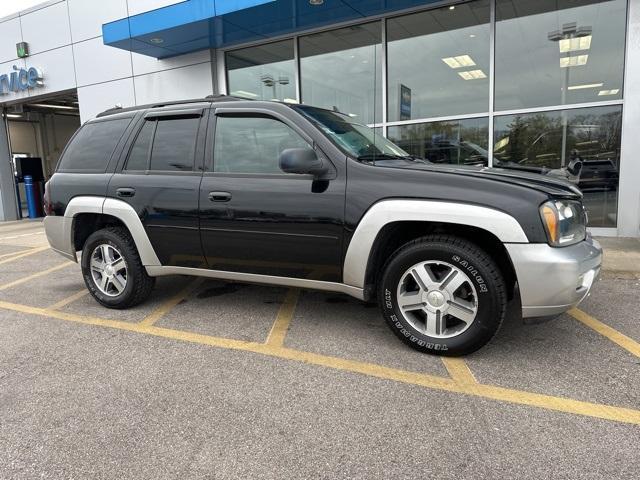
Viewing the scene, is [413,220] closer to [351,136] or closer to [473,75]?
[351,136]

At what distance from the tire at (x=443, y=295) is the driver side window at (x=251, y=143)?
1221 mm

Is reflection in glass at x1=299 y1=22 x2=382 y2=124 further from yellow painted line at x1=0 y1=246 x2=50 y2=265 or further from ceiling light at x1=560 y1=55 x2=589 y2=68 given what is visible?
yellow painted line at x1=0 y1=246 x2=50 y2=265

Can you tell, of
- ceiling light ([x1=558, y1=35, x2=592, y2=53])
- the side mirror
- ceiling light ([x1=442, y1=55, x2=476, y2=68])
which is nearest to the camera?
the side mirror

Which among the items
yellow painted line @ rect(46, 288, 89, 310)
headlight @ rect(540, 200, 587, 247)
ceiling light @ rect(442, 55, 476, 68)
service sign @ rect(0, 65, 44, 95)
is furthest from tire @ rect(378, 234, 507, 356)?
service sign @ rect(0, 65, 44, 95)

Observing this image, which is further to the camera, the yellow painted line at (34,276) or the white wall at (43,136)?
the white wall at (43,136)

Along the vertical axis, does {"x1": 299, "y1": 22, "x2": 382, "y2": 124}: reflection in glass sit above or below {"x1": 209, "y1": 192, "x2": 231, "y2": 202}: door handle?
above

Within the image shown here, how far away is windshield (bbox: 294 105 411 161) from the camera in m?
3.62

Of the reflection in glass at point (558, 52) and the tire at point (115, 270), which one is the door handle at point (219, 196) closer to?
the tire at point (115, 270)

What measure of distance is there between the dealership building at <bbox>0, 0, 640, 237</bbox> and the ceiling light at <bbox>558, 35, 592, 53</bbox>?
0.06 feet

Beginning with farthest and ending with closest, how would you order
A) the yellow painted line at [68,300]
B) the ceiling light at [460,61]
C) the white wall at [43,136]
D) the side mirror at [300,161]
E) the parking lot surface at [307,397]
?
the white wall at [43,136]
the ceiling light at [460,61]
the yellow painted line at [68,300]
the side mirror at [300,161]
the parking lot surface at [307,397]

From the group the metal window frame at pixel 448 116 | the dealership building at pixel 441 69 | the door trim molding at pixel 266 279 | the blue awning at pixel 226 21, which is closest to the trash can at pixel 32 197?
the dealership building at pixel 441 69

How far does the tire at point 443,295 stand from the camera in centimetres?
304

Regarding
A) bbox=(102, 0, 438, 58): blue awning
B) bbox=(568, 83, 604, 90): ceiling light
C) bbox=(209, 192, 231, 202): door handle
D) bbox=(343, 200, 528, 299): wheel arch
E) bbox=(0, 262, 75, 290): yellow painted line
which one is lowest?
bbox=(0, 262, 75, 290): yellow painted line

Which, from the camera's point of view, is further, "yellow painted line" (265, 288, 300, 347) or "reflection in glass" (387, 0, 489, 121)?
"reflection in glass" (387, 0, 489, 121)
